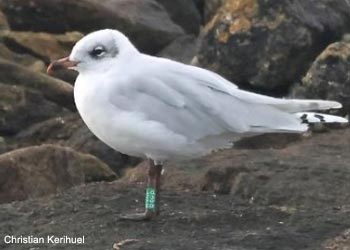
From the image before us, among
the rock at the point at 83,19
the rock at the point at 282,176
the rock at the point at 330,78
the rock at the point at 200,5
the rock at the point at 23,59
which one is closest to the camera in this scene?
the rock at the point at 282,176

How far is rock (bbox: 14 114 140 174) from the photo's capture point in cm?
1096

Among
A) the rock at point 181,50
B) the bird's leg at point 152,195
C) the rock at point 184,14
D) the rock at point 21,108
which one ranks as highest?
the bird's leg at point 152,195

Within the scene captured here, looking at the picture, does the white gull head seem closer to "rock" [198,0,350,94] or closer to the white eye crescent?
the white eye crescent

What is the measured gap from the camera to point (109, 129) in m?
6.86

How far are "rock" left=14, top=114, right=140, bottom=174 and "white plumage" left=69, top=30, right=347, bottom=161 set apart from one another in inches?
145

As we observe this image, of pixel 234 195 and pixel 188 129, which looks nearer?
pixel 188 129

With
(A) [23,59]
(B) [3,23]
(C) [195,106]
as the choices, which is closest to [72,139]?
(A) [23,59]

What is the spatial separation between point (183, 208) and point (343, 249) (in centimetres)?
144

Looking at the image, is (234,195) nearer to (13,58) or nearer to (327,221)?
(327,221)

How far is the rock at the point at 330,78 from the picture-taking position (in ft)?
35.7

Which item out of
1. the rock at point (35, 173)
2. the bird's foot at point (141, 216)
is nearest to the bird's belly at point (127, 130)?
the bird's foot at point (141, 216)

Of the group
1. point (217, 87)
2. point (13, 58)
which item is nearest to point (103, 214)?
point (217, 87)

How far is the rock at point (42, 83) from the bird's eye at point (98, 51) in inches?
215

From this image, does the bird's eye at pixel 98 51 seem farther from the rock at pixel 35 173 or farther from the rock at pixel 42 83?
the rock at pixel 42 83
